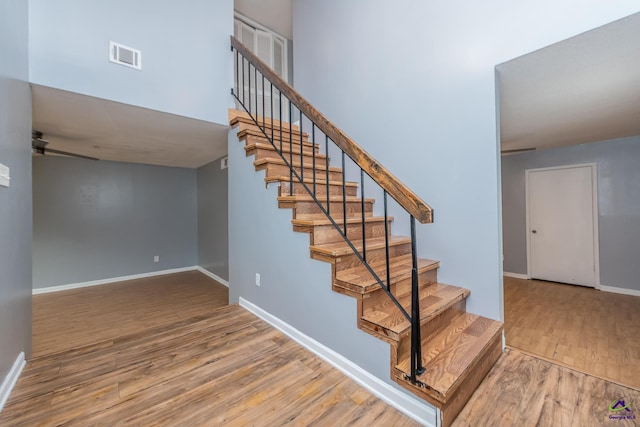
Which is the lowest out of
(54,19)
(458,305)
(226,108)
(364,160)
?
(458,305)

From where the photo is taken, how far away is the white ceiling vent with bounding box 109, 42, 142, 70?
7.49ft

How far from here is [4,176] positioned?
4.81 ft

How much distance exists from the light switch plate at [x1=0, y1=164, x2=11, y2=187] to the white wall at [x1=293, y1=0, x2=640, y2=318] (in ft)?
8.43

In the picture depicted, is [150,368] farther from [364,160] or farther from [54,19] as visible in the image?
[54,19]

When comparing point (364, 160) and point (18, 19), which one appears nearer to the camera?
point (364, 160)

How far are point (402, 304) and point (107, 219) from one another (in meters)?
5.51

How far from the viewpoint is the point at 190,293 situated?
435 cm

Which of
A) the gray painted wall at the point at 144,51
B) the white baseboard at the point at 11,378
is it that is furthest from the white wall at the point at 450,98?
the white baseboard at the point at 11,378

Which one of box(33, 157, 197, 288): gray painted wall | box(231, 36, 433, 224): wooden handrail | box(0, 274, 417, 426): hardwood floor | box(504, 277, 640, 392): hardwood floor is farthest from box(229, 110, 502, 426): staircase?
box(33, 157, 197, 288): gray painted wall

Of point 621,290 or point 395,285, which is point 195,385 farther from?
point 621,290

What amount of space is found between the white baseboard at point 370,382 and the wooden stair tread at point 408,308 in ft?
1.01

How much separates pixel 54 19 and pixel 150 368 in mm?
2663

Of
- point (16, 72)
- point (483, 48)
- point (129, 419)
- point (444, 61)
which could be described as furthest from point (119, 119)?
point (483, 48)

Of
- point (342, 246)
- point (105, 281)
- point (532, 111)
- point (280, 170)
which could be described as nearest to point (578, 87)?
point (532, 111)
